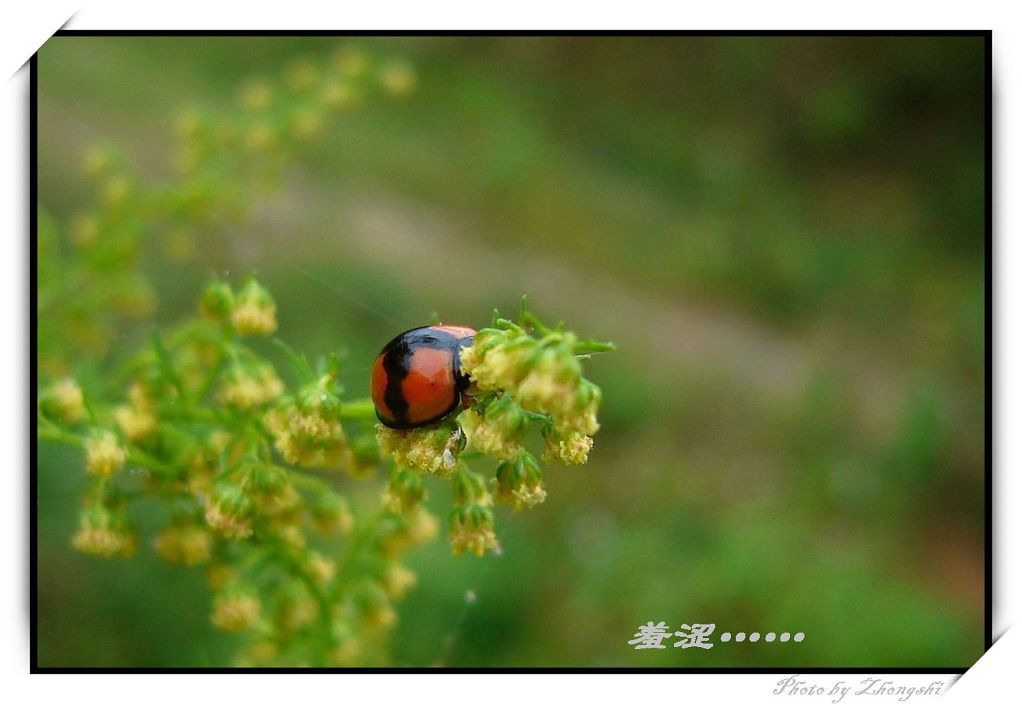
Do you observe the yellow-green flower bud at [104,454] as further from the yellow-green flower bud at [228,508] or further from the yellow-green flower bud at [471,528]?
the yellow-green flower bud at [471,528]

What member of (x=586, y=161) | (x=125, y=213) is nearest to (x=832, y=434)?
(x=586, y=161)

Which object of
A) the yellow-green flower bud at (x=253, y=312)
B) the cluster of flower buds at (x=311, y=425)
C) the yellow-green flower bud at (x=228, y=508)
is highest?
the yellow-green flower bud at (x=253, y=312)

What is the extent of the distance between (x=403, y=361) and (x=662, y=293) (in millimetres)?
5337

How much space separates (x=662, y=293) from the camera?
6.66 metres

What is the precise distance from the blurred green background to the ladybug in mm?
1935

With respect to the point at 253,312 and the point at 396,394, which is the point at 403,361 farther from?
the point at 253,312

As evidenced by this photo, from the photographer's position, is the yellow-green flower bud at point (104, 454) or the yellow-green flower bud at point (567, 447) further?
the yellow-green flower bud at point (104, 454)

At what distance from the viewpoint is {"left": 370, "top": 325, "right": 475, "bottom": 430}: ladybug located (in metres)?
1.45

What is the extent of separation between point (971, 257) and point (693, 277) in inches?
81.0

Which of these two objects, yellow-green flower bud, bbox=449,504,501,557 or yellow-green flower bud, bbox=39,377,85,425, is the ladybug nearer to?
yellow-green flower bud, bbox=449,504,501,557

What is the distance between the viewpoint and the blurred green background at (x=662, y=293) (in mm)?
4219

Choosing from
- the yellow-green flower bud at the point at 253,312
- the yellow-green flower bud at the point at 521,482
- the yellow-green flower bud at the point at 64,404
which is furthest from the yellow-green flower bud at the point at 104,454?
the yellow-green flower bud at the point at 521,482

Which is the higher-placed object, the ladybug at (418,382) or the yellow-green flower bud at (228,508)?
the ladybug at (418,382)
